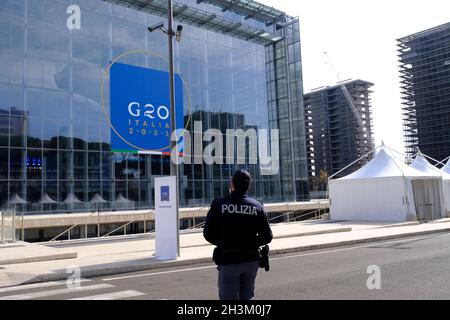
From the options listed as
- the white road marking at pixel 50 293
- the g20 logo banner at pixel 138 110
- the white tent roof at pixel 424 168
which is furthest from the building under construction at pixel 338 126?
the white road marking at pixel 50 293

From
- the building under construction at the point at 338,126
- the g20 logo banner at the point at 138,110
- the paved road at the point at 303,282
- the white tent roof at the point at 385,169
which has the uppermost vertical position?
the building under construction at the point at 338,126

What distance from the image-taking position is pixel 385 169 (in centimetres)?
2777

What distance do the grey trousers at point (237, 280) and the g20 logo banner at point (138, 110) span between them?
35.0 m

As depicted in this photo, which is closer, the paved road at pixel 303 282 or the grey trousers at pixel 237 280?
the grey trousers at pixel 237 280

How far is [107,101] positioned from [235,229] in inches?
1404

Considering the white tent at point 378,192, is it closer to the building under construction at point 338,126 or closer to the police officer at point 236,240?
the police officer at point 236,240

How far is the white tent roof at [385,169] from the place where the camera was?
26.8m

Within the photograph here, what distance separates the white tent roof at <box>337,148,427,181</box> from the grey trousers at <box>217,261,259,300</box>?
23557 mm

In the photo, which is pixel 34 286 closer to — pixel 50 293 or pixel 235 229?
pixel 50 293

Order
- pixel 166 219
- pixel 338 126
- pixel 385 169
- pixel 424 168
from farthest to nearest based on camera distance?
pixel 338 126
pixel 424 168
pixel 385 169
pixel 166 219

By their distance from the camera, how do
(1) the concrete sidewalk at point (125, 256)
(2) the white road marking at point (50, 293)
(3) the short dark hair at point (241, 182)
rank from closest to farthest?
(3) the short dark hair at point (241, 182), (2) the white road marking at point (50, 293), (1) the concrete sidewalk at point (125, 256)

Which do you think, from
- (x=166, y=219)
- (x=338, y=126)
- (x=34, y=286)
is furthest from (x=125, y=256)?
(x=338, y=126)

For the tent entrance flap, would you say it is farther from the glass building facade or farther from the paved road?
the glass building facade

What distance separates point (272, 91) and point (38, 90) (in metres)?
26.9
